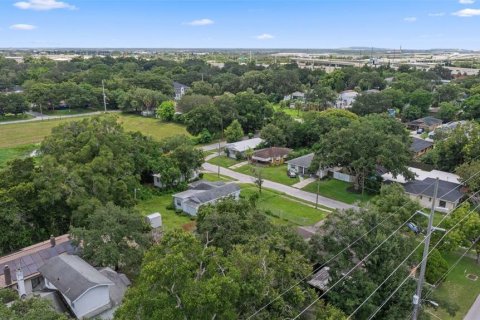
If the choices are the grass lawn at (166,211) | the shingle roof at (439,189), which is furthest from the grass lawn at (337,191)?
the grass lawn at (166,211)

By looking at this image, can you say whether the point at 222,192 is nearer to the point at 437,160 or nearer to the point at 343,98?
the point at 437,160

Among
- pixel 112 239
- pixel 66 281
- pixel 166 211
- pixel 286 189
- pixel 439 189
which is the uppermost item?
pixel 112 239

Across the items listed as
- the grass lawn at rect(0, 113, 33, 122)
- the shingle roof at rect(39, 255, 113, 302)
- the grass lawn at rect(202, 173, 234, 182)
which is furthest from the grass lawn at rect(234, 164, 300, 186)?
the grass lawn at rect(0, 113, 33, 122)

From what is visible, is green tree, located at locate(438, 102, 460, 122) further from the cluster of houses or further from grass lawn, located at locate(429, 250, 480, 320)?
the cluster of houses

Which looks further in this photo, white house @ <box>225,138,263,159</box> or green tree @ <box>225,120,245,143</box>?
green tree @ <box>225,120,245,143</box>

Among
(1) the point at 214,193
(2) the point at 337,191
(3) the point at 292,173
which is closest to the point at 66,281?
(1) the point at 214,193

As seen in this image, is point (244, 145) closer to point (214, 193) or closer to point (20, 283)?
point (214, 193)
